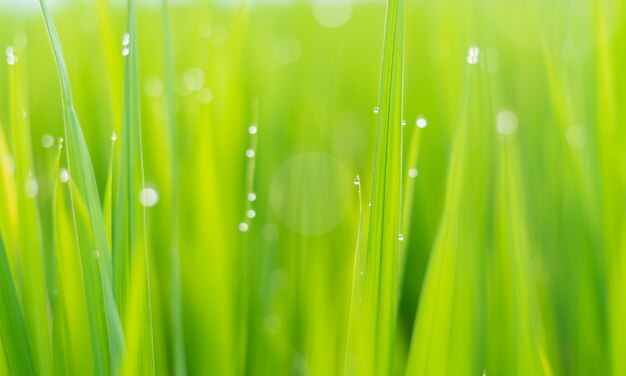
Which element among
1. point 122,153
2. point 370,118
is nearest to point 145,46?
point 370,118

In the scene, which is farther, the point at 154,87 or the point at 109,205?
the point at 154,87

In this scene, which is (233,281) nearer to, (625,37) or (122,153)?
(122,153)

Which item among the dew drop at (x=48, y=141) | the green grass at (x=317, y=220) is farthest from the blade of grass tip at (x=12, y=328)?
the dew drop at (x=48, y=141)

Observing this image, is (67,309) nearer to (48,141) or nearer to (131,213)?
(131,213)

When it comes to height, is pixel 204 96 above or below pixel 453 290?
above

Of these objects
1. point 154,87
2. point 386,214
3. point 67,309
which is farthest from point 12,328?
point 154,87

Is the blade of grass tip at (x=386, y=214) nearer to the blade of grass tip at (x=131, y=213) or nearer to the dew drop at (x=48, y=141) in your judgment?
the blade of grass tip at (x=131, y=213)

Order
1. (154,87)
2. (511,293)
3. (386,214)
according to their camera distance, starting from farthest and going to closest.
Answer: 1. (154,87)
2. (511,293)
3. (386,214)

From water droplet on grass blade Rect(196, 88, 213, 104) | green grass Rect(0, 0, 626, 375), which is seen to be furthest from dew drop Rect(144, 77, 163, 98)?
water droplet on grass blade Rect(196, 88, 213, 104)

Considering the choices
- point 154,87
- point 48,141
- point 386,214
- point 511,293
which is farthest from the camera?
point 154,87
